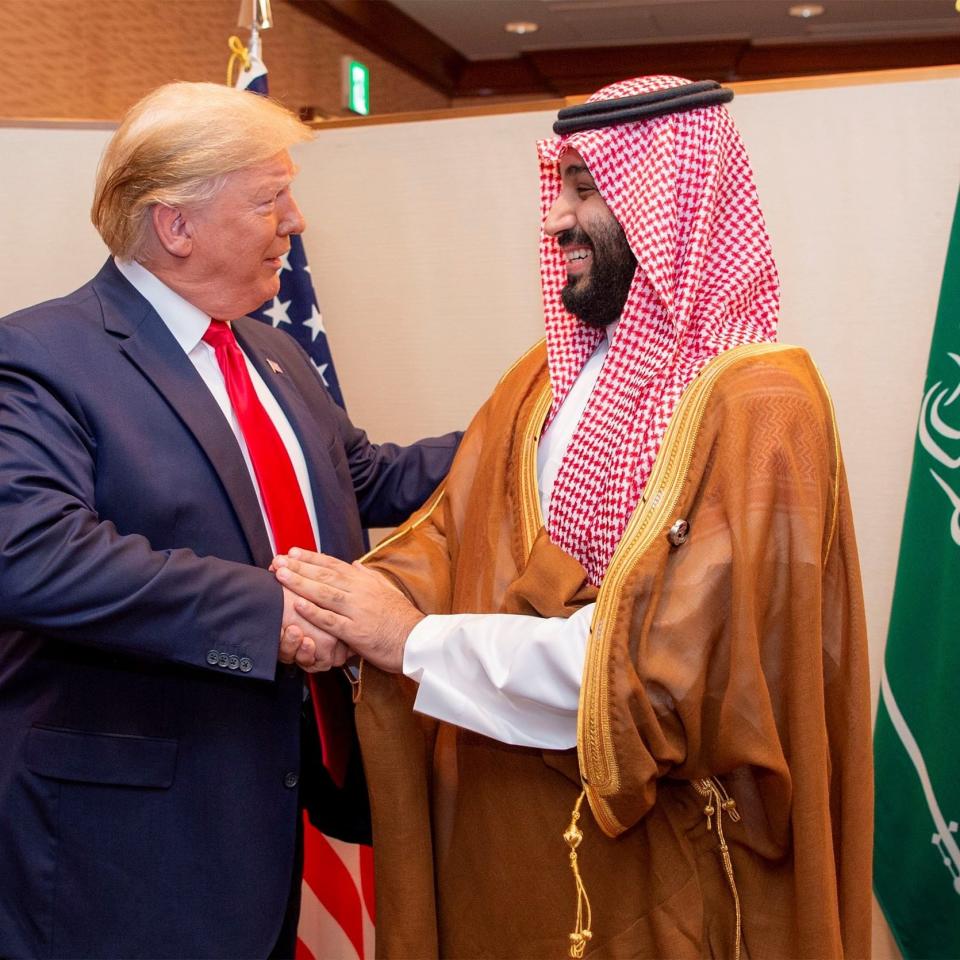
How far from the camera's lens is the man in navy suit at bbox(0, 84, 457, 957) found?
1.86 m

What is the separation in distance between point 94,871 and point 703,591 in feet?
3.80

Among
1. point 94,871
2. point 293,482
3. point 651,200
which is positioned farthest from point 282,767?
point 651,200

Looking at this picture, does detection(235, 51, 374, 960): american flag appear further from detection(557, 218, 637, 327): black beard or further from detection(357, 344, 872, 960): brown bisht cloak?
detection(557, 218, 637, 327): black beard

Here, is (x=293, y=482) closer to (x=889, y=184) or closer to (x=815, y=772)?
(x=815, y=772)

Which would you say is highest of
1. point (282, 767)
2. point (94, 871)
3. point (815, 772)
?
point (815, 772)

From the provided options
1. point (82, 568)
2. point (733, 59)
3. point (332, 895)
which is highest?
point (733, 59)

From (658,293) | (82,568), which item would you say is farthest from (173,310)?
(658,293)

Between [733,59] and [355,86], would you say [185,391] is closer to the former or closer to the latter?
[355,86]

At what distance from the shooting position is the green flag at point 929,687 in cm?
274

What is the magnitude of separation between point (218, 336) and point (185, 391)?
8.5 inches

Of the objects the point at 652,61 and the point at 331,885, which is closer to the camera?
the point at 331,885

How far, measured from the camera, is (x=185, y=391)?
205cm

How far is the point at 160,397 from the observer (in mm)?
2031

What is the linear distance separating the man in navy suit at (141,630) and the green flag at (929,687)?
1.60 meters
